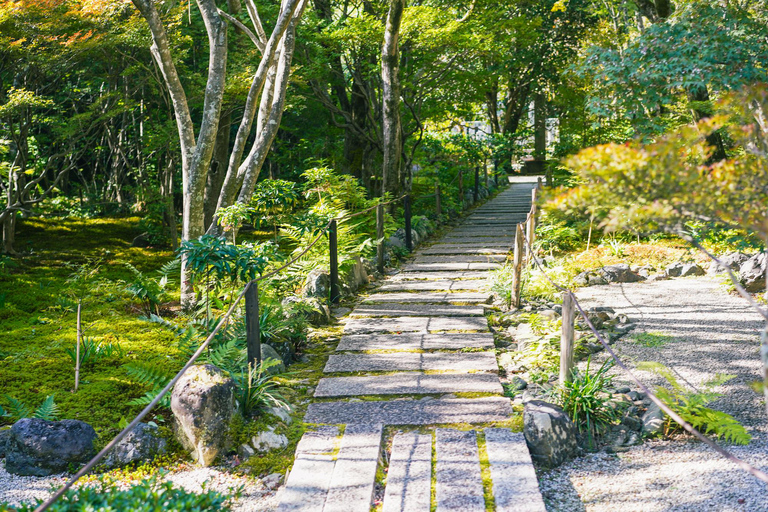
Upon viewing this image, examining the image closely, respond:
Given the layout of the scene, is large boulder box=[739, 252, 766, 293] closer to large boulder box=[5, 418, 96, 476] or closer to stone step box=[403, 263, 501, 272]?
stone step box=[403, 263, 501, 272]

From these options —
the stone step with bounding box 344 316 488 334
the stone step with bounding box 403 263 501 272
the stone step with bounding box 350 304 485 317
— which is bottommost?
the stone step with bounding box 344 316 488 334

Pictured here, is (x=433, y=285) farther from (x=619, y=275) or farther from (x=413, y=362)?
(x=413, y=362)

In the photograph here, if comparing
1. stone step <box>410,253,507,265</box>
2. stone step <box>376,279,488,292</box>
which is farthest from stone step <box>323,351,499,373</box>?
stone step <box>410,253,507,265</box>

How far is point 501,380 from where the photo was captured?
520cm

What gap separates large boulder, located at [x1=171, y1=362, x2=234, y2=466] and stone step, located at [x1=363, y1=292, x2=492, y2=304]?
352 cm

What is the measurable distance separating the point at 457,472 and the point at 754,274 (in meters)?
5.67

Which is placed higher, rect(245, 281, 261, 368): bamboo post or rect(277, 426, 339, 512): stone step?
rect(245, 281, 261, 368): bamboo post

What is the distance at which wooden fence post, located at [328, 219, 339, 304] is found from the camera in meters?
7.29

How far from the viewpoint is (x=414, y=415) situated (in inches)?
177

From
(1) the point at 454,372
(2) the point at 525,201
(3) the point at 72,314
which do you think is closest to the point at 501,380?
(1) the point at 454,372

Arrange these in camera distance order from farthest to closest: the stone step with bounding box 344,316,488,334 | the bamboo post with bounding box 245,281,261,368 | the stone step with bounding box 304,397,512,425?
the stone step with bounding box 344,316,488,334 → the bamboo post with bounding box 245,281,261,368 → the stone step with bounding box 304,397,512,425

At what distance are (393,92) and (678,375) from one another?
23.9 ft

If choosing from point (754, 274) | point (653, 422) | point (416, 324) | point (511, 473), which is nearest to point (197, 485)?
point (511, 473)

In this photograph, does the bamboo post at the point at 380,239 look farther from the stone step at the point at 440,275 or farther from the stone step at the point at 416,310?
the stone step at the point at 416,310
